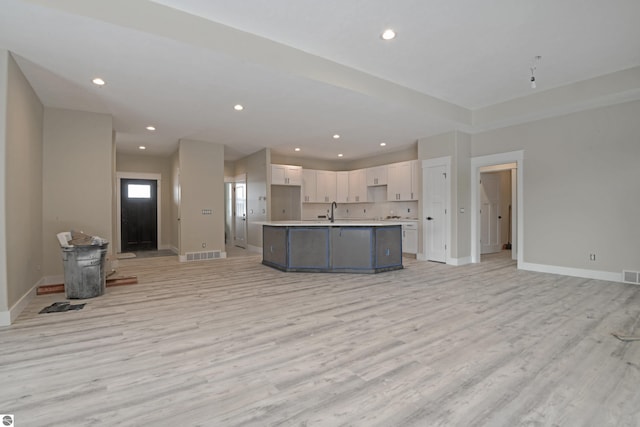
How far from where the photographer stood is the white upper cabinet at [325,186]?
9.41 metres

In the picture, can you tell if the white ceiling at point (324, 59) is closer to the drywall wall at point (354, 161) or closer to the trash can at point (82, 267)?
the trash can at point (82, 267)

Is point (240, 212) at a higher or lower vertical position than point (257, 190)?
lower

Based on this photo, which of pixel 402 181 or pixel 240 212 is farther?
pixel 240 212

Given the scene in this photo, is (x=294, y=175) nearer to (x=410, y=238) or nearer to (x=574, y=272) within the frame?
(x=410, y=238)

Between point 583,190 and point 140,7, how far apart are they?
22.0ft

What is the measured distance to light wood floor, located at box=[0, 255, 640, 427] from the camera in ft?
5.67

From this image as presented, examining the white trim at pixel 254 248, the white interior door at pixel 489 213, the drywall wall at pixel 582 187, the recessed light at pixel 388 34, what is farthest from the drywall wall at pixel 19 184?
the white interior door at pixel 489 213

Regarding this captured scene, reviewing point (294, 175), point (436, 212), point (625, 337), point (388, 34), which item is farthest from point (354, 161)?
point (625, 337)

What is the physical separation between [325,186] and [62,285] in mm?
6690

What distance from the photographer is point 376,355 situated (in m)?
2.41

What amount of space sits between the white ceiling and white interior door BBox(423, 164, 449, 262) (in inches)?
49.4

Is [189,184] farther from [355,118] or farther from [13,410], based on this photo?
[13,410]

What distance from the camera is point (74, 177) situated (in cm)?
497

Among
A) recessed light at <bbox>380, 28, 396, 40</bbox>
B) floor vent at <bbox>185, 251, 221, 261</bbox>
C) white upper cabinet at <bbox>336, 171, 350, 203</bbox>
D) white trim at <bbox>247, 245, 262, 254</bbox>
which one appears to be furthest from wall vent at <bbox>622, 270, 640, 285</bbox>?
floor vent at <bbox>185, 251, 221, 261</bbox>
